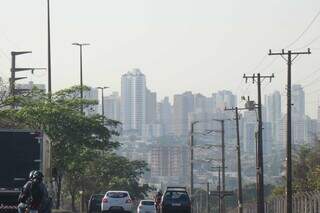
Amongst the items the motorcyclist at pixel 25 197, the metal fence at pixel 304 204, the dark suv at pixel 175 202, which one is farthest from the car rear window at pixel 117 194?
the motorcyclist at pixel 25 197

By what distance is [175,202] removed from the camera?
1866 inches

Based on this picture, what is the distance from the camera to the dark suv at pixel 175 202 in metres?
47.2

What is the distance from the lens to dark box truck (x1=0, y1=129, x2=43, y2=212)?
30141 millimetres

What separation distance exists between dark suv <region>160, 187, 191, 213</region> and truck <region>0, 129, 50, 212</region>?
1800cm

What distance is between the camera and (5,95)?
2377 inches

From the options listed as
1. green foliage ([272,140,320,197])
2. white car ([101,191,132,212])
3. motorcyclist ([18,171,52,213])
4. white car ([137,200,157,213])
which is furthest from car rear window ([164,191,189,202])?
green foliage ([272,140,320,197])

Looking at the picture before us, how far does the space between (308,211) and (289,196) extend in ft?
7.95

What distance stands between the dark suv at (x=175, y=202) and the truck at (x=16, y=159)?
1800 cm

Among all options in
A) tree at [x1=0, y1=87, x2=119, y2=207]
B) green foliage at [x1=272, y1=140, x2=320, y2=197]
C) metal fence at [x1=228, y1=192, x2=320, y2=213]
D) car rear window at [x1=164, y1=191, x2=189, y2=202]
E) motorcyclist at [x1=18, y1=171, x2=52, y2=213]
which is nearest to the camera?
motorcyclist at [x1=18, y1=171, x2=52, y2=213]

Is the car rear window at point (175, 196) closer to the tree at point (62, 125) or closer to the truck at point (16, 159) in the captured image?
the tree at point (62, 125)

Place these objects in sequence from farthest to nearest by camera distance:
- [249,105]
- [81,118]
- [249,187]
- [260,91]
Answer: [249,187], [249,105], [260,91], [81,118]

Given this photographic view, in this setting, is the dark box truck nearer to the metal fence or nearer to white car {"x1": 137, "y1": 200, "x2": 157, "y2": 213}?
the metal fence

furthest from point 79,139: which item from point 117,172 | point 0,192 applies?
point 117,172

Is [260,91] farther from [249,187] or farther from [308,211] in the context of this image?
[249,187]
